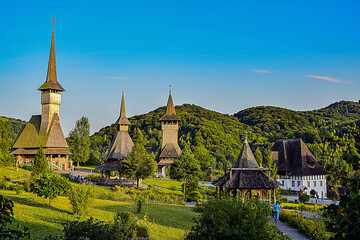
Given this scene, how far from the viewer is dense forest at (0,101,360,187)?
284ft

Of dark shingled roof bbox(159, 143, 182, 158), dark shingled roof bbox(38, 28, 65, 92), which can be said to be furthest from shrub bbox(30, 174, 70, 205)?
dark shingled roof bbox(159, 143, 182, 158)

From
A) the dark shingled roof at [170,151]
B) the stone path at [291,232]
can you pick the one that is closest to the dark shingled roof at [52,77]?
the dark shingled roof at [170,151]

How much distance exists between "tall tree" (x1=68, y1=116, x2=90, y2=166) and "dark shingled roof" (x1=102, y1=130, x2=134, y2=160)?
17.0 m

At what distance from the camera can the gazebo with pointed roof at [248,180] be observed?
2485cm

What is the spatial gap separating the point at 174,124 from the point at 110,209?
4423 cm

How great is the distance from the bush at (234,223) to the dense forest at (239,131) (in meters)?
54.4

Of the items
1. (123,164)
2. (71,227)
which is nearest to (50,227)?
(71,227)

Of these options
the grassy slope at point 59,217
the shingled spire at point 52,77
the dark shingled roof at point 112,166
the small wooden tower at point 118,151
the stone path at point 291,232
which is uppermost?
the shingled spire at point 52,77

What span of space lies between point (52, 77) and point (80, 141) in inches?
553

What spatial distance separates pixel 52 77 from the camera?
4950 centimetres

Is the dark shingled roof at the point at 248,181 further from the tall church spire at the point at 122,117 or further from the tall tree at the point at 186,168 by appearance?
the tall church spire at the point at 122,117

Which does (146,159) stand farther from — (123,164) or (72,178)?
(72,178)

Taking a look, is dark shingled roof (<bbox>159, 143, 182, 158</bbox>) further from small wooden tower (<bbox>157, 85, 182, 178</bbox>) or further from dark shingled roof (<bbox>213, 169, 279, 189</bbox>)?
dark shingled roof (<bbox>213, 169, 279, 189</bbox>)

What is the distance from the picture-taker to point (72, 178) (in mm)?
37688
